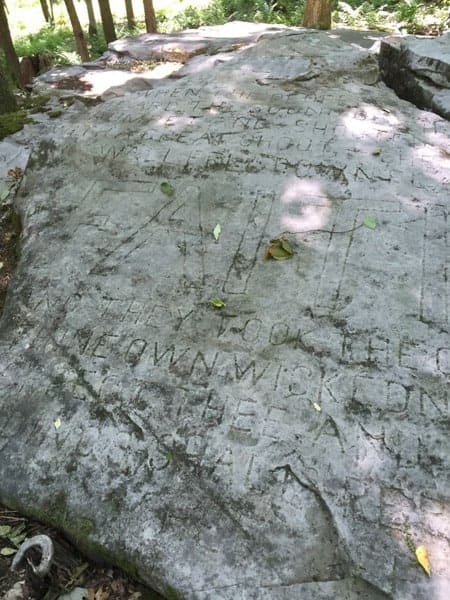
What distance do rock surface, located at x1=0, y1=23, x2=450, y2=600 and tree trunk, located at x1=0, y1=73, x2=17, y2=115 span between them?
59.0 inches

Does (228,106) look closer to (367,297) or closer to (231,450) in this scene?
(367,297)

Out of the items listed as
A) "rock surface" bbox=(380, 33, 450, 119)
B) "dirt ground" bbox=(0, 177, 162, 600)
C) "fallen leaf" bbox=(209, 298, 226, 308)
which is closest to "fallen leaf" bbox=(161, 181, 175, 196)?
"fallen leaf" bbox=(209, 298, 226, 308)

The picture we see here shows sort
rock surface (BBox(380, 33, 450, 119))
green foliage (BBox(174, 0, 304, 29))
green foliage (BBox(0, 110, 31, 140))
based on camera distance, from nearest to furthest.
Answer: rock surface (BBox(380, 33, 450, 119)) → green foliage (BBox(0, 110, 31, 140)) → green foliage (BBox(174, 0, 304, 29))

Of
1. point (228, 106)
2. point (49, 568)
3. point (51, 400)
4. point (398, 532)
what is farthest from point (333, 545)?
point (228, 106)

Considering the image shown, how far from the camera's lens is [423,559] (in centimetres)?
226

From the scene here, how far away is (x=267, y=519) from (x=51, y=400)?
1.45 m

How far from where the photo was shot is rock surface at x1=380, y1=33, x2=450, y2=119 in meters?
4.92

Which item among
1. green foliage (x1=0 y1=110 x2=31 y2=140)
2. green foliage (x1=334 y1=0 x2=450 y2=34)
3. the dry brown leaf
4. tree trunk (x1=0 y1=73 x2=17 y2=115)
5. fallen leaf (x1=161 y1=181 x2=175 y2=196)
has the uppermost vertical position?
tree trunk (x1=0 y1=73 x2=17 y2=115)

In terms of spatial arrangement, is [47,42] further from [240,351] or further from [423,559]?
[423,559]

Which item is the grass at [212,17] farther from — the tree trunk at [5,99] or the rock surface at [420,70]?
the tree trunk at [5,99]

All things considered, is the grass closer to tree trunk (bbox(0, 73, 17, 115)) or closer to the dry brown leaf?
tree trunk (bbox(0, 73, 17, 115))

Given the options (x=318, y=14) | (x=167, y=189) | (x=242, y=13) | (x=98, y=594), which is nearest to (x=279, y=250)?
(x=167, y=189)

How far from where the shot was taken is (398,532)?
92.7 inches

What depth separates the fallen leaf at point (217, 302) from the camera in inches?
132
